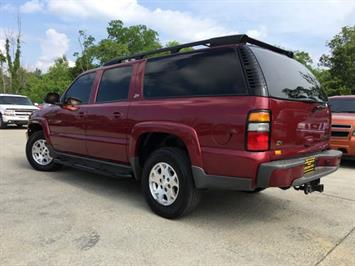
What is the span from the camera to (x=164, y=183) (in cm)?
434

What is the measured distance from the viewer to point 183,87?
4191 mm

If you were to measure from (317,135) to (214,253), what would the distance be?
6.10 feet

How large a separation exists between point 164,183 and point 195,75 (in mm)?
1285

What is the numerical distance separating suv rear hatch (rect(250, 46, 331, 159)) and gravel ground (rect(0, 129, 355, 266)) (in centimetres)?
88

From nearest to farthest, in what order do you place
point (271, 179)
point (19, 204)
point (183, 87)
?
point (271, 179)
point (183, 87)
point (19, 204)

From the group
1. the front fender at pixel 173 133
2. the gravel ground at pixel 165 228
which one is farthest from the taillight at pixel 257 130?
the gravel ground at pixel 165 228

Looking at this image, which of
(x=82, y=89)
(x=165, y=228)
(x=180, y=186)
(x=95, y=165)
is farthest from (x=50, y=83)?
(x=165, y=228)

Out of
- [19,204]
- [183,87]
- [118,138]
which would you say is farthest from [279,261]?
[19,204]

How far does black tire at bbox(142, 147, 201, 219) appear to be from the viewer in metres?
4.04

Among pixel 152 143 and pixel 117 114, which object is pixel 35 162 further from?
pixel 152 143

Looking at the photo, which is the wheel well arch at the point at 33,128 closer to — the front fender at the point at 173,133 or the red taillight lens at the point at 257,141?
the front fender at the point at 173,133

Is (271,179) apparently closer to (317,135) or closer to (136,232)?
A: (317,135)

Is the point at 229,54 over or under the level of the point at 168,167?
over

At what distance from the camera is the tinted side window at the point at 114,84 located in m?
5.04
